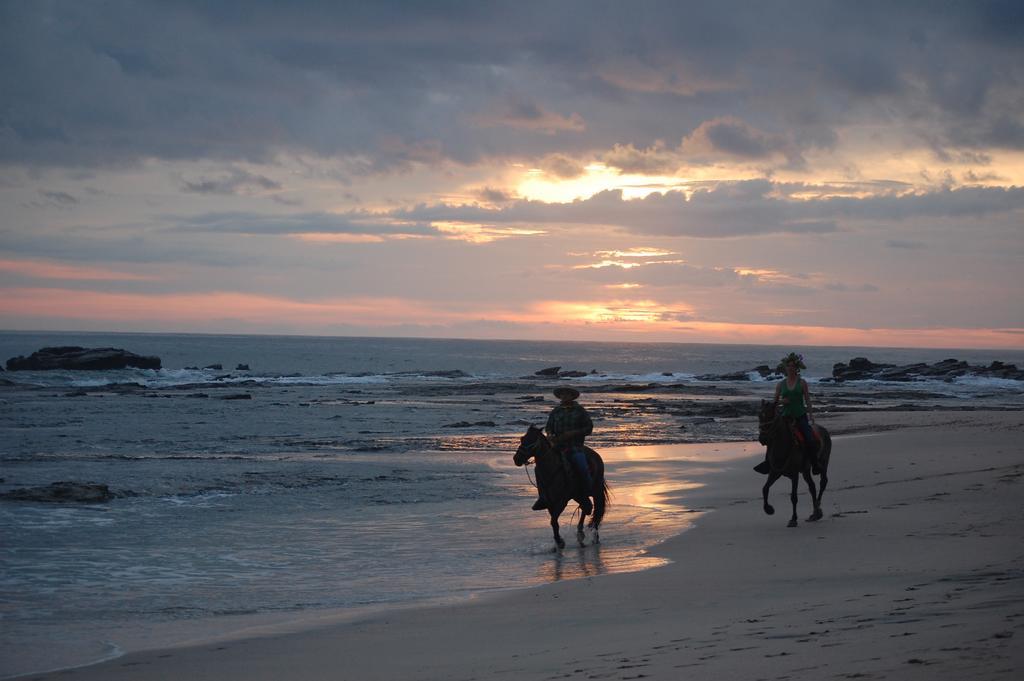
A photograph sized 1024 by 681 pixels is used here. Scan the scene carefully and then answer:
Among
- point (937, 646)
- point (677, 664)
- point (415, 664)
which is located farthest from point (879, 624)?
point (415, 664)

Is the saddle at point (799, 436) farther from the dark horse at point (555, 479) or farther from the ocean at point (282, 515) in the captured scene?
the dark horse at point (555, 479)

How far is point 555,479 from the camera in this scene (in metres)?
11.9

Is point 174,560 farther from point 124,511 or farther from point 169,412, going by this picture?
point 169,412

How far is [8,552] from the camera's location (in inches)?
444

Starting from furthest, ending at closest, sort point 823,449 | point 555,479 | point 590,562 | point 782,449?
point 823,449 < point 782,449 < point 555,479 < point 590,562

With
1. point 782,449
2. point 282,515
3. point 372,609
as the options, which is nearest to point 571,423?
point 782,449

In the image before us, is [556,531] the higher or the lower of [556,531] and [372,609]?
the higher

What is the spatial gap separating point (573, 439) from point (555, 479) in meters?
0.61

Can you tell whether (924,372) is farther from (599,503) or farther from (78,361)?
(599,503)

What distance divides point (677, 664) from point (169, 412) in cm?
3586

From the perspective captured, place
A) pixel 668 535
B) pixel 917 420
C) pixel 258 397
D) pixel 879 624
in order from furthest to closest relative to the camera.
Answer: pixel 258 397 → pixel 917 420 → pixel 668 535 → pixel 879 624

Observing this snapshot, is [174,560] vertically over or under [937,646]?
under

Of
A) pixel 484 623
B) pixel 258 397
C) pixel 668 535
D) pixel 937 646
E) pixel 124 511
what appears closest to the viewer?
pixel 937 646

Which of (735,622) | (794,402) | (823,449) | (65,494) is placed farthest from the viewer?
(65,494)
